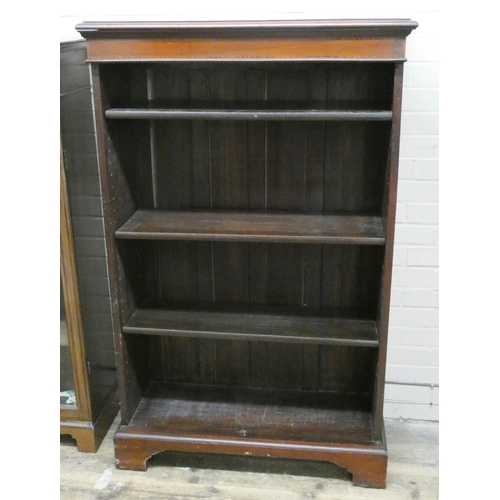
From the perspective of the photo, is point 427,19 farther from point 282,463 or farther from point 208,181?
point 282,463

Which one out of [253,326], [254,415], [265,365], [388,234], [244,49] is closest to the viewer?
[244,49]

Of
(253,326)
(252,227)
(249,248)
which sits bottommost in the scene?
(253,326)

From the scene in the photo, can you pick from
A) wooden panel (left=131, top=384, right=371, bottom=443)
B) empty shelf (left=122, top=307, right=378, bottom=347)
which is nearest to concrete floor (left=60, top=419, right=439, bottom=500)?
wooden panel (left=131, top=384, right=371, bottom=443)

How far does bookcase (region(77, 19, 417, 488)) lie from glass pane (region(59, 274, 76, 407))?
210 millimetres

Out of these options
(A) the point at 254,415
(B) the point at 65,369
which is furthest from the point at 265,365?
(B) the point at 65,369

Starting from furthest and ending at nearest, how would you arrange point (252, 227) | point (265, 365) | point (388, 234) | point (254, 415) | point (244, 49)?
point (265, 365) → point (254, 415) → point (252, 227) → point (388, 234) → point (244, 49)

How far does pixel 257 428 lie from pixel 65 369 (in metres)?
0.71

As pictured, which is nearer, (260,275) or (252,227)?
(252,227)

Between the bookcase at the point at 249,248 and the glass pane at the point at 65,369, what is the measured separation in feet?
0.69

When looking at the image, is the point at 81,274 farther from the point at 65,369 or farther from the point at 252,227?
the point at 252,227

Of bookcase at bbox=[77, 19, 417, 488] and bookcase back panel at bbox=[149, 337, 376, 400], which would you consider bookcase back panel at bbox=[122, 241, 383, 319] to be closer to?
bookcase at bbox=[77, 19, 417, 488]

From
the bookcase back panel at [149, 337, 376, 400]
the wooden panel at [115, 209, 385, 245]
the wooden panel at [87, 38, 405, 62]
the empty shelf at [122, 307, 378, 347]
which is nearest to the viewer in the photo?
the wooden panel at [87, 38, 405, 62]

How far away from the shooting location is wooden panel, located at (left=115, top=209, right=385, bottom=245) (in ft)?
6.11

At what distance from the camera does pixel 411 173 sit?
6.89 ft
